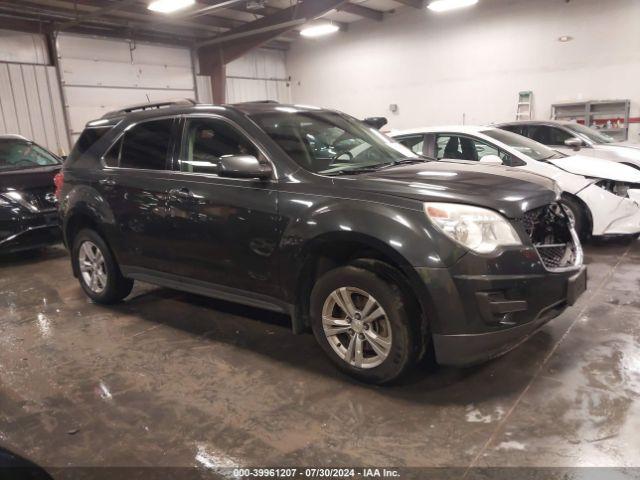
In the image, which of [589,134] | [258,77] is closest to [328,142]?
[589,134]

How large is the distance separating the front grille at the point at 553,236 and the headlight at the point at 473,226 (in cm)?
15

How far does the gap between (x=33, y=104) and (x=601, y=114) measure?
507 inches

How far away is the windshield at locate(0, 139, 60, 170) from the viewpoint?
6.59 meters

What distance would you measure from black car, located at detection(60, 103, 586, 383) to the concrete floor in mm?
288

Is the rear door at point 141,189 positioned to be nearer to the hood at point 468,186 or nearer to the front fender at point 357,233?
the front fender at point 357,233

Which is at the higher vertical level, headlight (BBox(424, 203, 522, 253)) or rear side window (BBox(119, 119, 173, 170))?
rear side window (BBox(119, 119, 173, 170))

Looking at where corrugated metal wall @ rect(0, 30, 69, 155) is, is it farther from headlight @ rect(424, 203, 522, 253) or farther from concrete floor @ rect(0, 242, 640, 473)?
headlight @ rect(424, 203, 522, 253)

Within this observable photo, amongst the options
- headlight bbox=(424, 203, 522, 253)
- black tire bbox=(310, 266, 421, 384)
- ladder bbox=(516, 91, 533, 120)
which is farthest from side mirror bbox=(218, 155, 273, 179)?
ladder bbox=(516, 91, 533, 120)

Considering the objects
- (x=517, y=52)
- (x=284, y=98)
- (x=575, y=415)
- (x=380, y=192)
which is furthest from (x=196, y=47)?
(x=575, y=415)

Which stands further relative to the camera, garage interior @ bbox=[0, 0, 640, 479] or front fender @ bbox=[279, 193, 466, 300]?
front fender @ bbox=[279, 193, 466, 300]

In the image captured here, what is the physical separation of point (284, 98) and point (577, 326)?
1570cm

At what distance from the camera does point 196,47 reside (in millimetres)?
14500

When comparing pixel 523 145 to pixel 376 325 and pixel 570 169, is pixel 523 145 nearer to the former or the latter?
pixel 570 169

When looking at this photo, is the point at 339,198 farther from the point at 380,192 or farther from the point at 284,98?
the point at 284,98
